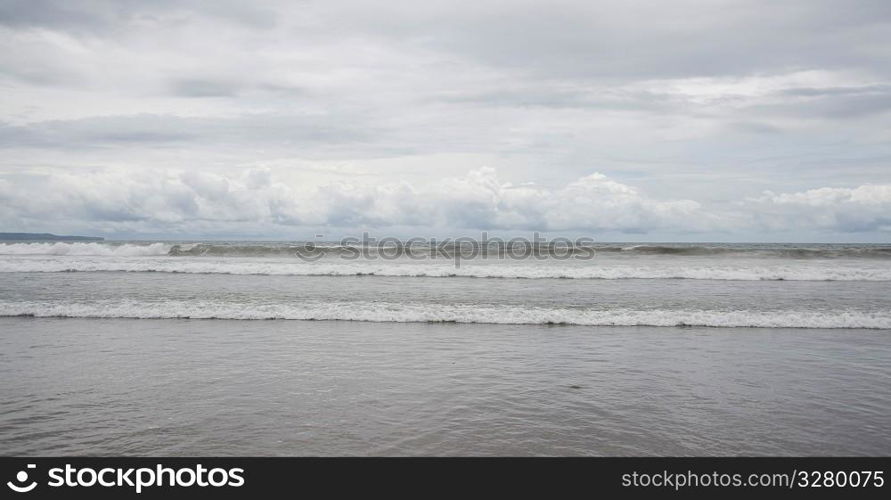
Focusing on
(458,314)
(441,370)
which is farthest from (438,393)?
(458,314)

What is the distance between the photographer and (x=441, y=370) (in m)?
7.61

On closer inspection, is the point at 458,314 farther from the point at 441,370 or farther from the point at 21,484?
the point at 21,484

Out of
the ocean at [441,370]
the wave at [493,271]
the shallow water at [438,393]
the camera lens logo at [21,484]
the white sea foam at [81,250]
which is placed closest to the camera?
the camera lens logo at [21,484]

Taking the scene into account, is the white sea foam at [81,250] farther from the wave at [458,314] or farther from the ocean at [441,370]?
the wave at [458,314]

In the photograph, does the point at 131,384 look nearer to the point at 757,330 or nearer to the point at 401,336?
the point at 401,336

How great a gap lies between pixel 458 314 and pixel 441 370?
514cm

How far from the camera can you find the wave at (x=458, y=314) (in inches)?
477

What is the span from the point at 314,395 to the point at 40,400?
3.15m

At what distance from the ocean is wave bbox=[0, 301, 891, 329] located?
74mm

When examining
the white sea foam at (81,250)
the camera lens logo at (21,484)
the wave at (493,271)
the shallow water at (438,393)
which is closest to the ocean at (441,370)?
the shallow water at (438,393)

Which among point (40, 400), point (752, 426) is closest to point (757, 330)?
point (752, 426)

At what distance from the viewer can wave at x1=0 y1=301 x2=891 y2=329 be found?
12.1 meters

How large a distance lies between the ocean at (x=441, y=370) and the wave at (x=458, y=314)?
74 mm

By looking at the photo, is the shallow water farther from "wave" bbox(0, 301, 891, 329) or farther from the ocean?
"wave" bbox(0, 301, 891, 329)
